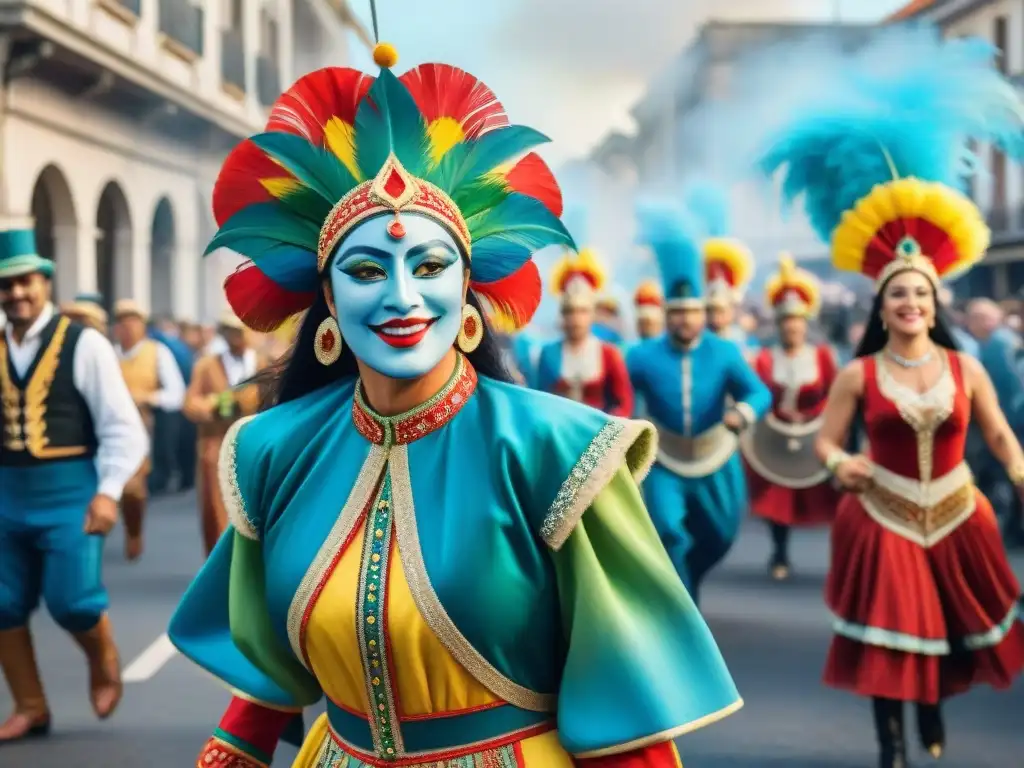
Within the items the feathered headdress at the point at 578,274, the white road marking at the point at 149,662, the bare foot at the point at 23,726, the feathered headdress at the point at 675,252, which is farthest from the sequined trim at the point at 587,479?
the feathered headdress at the point at 578,274

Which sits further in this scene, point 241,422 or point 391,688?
point 241,422

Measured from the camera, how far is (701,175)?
49.8 feet

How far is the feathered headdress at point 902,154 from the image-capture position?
649 cm

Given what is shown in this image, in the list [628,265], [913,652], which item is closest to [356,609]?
[913,652]

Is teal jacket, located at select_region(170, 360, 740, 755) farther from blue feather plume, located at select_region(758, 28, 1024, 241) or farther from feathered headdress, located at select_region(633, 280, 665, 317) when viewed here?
feathered headdress, located at select_region(633, 280, 665, 317)

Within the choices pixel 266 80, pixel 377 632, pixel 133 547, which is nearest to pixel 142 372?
pixel 133 547

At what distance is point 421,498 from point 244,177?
2.38 feet

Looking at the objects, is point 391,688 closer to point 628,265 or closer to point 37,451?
point 37,451

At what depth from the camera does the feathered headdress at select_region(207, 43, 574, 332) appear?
309 cm

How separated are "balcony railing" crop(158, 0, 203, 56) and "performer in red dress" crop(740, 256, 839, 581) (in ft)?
42.4

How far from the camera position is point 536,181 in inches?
128

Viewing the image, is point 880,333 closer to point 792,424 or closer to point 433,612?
point 433,612

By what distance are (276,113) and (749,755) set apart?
4.13 meters

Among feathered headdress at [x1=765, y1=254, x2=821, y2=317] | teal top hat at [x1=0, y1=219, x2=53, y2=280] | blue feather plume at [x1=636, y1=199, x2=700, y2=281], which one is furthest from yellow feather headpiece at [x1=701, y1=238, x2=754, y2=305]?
teal top hat at [x1=0, y1=219, x2=53, y2=280]
